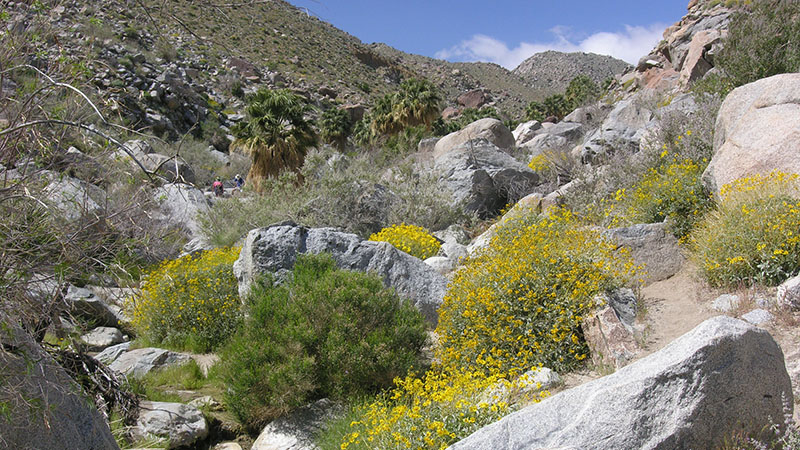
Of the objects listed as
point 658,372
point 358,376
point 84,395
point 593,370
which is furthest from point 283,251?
point 658,372

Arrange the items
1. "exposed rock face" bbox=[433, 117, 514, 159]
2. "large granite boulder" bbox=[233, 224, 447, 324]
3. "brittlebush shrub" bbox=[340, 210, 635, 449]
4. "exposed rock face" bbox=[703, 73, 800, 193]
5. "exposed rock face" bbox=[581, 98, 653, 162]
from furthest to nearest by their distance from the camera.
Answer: "exposed rock face" bbox=[433, 117, 514, 159], "exposed rock face" bbox=[581, 98, 653, 162], "large granite boulder" bbox=[233, 224, 447, 324], "exposed rock face" bbox=[703, 73, 800, 193], "brittlebush shrub" bbox=[340, 210, 635, 449]

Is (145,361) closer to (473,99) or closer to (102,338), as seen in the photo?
(102,338)

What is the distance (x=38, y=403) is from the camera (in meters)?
3.45

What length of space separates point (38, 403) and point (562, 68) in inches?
3070

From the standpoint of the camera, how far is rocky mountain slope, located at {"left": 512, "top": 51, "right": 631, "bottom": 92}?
6962 centimetres

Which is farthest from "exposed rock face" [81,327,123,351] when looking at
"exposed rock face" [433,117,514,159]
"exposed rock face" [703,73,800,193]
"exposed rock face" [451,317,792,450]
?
"exposed rock face" [433,117,514,159]

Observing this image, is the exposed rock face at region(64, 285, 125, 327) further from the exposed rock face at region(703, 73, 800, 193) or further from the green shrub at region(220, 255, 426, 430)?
the exposed rock face at region(703, 73, 800, 193)

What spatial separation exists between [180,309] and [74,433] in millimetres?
4606

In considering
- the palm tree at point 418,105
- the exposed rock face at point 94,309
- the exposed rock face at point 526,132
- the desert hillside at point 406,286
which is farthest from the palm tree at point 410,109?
the exposed rock face at point 94,309

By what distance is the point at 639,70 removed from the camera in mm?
30875

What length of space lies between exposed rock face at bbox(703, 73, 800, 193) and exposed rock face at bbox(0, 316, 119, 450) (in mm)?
7401

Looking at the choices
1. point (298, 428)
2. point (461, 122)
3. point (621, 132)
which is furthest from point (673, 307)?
point (461, 122)

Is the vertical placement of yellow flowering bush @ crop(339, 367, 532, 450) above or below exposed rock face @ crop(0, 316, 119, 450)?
below

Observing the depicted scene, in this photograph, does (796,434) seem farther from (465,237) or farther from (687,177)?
(465,237)
